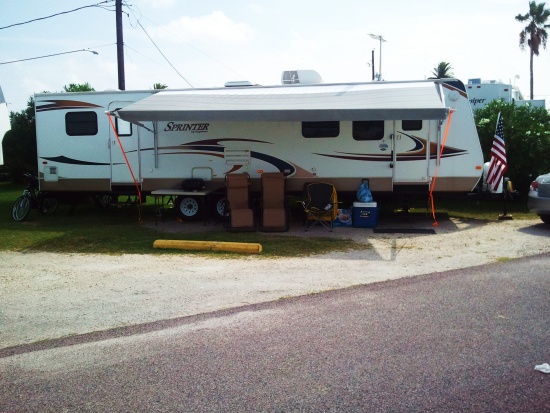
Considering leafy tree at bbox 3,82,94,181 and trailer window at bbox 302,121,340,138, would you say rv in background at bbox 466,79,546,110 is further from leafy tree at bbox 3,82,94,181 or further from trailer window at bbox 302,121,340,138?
leafy tree at bbox 3,82,94,181

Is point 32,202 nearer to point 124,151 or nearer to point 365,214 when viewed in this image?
point 124,151

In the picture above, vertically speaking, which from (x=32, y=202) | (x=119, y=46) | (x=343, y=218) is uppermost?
(x=119, y=46)

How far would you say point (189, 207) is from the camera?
12.4 m

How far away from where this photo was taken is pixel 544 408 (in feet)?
11.3

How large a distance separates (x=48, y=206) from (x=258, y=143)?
18.6 feet

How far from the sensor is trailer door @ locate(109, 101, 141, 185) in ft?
40.9

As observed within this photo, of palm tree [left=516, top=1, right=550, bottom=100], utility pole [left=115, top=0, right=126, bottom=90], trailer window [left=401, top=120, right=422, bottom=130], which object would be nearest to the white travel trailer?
trailer window [left=401, top=120, right=422, bottom=130]

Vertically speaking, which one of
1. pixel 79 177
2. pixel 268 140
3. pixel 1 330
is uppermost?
pixel 268 140

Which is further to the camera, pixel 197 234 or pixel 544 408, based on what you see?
pixel 197 234

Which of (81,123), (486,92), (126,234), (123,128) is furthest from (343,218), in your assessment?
(486,92)

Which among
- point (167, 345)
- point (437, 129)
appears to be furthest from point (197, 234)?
point (167, 345)

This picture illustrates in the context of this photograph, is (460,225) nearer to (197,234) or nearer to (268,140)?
(268,140)

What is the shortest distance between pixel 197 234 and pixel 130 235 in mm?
1232

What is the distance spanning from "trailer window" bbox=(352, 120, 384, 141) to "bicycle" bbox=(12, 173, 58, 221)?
742 centimetres
